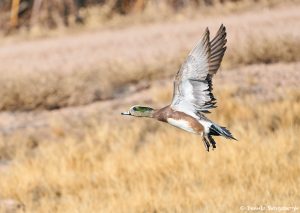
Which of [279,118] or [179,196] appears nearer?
[179,196]

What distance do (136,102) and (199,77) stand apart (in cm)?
793

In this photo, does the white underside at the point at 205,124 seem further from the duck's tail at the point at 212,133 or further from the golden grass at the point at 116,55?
the golden grass at the point at 116,55

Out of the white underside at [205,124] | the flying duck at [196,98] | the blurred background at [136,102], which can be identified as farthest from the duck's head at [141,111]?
the blurred background at [136,102]

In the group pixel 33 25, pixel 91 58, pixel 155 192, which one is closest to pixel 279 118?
pixel 155 192

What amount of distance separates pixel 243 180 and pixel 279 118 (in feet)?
7.81

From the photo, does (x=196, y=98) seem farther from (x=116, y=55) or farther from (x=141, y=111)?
(x=116, y=55)

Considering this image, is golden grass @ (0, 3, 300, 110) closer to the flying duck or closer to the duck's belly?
the flying duck

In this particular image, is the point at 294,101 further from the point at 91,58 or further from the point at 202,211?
the point at 91,58

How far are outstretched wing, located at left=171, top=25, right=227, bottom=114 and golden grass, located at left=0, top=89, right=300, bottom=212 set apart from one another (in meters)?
2.44

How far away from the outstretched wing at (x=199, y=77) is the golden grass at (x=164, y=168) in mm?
2445

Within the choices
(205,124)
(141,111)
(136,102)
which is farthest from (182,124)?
(136,102)

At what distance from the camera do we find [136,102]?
12.4 metres

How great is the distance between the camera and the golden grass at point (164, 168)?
24.6 ft

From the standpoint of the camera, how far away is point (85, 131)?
1098 centimetres
